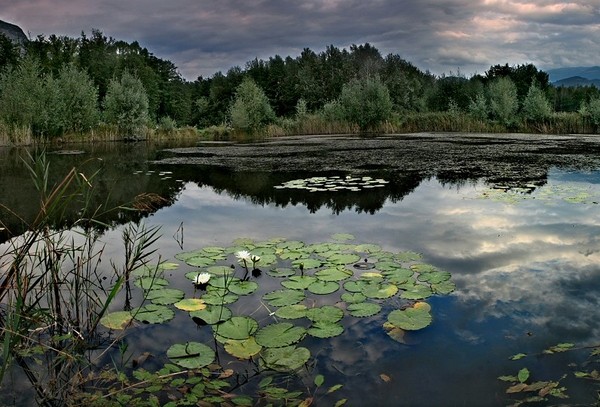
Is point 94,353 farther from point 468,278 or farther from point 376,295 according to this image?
point 468,278

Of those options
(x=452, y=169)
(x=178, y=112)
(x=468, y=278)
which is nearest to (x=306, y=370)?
(x=468, y=278)

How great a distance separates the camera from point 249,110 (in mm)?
34906

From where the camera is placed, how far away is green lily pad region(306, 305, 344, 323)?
3.18m

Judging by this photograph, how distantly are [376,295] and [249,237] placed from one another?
96.0 inches

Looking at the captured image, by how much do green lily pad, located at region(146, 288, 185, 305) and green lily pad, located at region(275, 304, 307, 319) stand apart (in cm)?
90

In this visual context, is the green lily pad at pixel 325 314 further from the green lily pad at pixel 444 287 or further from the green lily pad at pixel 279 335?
the green lily pad at pixel 444 287

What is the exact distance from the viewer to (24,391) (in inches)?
94.0

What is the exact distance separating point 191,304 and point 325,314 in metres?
1.06

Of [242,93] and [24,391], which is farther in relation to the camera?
[242,93]

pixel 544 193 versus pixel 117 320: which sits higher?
pixel 544 193

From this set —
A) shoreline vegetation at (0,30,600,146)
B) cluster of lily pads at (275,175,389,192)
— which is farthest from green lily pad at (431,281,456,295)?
shoreline vegetation at (0,30,600,146)

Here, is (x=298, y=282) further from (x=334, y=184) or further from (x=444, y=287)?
(x=334, y=184)

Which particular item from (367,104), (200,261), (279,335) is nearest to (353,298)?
(279,335)

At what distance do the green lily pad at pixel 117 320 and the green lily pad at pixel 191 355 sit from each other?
532 mm
